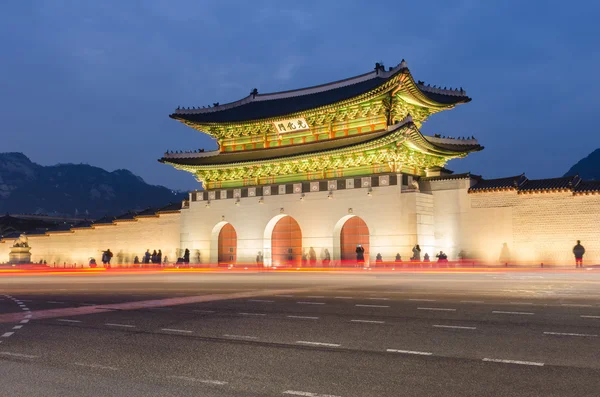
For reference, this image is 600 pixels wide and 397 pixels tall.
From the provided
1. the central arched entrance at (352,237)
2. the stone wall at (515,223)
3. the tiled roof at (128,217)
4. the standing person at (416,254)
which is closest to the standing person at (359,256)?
the central arched entrance at (352,237)

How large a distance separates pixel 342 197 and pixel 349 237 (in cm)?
298

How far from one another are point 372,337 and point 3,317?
368 inches

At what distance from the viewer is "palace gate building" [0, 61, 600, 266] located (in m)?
34.9

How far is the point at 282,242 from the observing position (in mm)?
44875

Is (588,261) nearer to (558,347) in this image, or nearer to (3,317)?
(558,347)

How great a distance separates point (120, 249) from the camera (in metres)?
50.7

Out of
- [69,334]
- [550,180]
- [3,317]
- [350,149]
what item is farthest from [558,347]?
[350,149]

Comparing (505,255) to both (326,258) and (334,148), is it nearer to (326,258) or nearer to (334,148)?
(326,258)

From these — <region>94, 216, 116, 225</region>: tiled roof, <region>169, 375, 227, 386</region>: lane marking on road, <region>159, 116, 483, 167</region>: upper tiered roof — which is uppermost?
<region>159, 116, 483, 167</region>: upper tiered roof

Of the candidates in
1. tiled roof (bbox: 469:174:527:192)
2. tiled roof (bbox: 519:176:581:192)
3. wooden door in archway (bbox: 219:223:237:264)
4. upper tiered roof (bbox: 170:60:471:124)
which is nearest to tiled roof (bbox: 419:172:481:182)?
tiled roof (bbox: 469:174:527:192)

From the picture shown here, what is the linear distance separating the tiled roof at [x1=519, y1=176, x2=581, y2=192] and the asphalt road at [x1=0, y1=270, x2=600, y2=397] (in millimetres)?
17857

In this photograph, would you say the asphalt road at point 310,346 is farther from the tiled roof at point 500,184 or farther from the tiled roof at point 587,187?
the tiled roof at point 500,184

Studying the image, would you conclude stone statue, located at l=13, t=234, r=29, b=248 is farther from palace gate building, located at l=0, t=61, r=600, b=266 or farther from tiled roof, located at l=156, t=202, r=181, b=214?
tiled roof, located at l=156, t=202, r=181, b=214

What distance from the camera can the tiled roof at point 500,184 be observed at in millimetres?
35406
